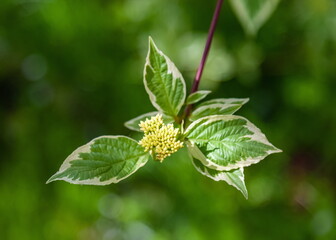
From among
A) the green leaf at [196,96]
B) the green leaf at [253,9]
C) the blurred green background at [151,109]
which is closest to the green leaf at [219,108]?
the green leaf at [196,96]

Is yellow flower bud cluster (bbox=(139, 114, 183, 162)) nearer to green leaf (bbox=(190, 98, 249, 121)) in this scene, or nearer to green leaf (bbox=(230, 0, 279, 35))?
green leaf (bbox=(190, 98, 249, 121))

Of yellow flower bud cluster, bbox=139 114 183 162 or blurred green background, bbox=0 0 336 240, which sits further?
blurred green background, bbox=0 0 336 240

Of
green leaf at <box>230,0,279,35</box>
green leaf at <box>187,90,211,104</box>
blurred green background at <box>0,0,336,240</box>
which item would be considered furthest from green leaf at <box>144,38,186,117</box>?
blurred green background at <box>0,0,336,240</box>

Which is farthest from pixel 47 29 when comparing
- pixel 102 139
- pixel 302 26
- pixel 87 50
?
pixel 102 139

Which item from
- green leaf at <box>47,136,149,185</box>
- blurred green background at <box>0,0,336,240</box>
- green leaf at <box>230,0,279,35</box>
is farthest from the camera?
blurred green background at <box>0,0,336,240</box>

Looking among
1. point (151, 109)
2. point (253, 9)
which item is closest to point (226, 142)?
point (253, 9)

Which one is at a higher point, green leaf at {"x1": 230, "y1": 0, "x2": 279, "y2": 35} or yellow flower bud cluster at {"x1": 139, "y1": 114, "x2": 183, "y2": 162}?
green leaf at {"x1": 230, "y1": 0, "x2": 279, "y2": 35}

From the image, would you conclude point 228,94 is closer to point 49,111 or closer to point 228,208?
point 228,208

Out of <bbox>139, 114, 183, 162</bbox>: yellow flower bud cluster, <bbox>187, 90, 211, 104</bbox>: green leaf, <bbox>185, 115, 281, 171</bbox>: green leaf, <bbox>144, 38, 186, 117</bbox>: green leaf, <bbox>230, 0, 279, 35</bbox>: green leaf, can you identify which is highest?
<bbox>230, 0, 279, 35</bbox>: green leaf
